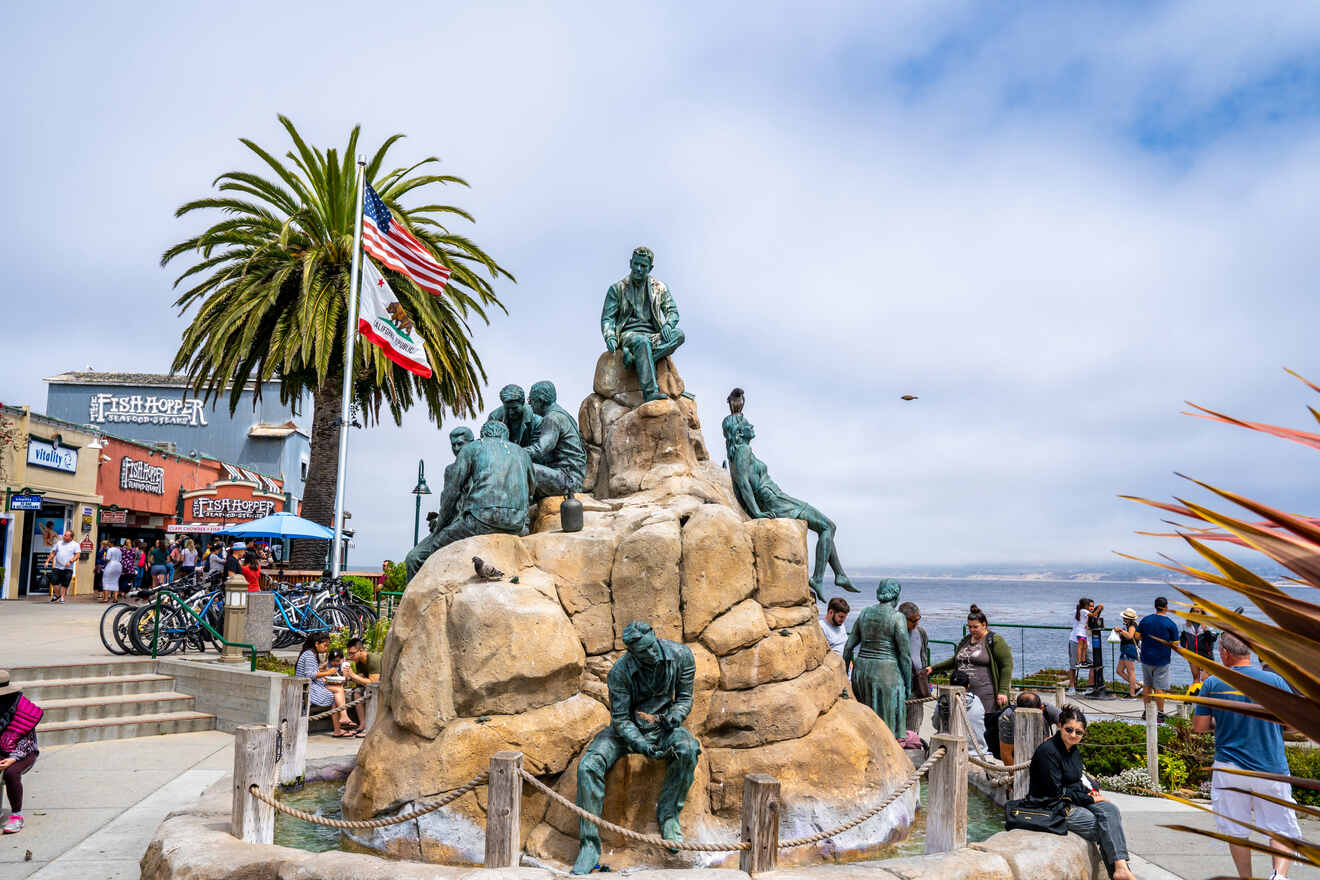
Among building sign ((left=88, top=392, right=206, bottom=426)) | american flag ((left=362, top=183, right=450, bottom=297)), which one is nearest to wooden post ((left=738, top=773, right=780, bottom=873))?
american flag ((left=362, top=183, right=450, bottom=297))

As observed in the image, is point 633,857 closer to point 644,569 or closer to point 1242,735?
point 644,569

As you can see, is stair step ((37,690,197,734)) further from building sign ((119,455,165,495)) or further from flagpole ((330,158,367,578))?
building sign ((119,455,165,495))

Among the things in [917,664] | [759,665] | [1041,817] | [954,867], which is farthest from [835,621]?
[954,867]

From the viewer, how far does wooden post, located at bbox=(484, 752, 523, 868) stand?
6582 mm

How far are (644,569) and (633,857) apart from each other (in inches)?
98.8

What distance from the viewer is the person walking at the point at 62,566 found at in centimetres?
2506

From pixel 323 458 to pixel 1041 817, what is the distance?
1969 cm

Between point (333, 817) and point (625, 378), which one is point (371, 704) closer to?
point (333, 817)

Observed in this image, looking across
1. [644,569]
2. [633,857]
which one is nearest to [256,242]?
[644,569]

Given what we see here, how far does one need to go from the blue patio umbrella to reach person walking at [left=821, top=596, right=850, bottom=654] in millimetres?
13533

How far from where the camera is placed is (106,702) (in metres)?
13.7

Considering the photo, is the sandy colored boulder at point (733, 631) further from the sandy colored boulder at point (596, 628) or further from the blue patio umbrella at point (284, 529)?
the blue patio umbrella at point (284, 529)

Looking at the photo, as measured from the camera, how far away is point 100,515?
32.3 m

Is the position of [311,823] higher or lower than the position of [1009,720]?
lower
